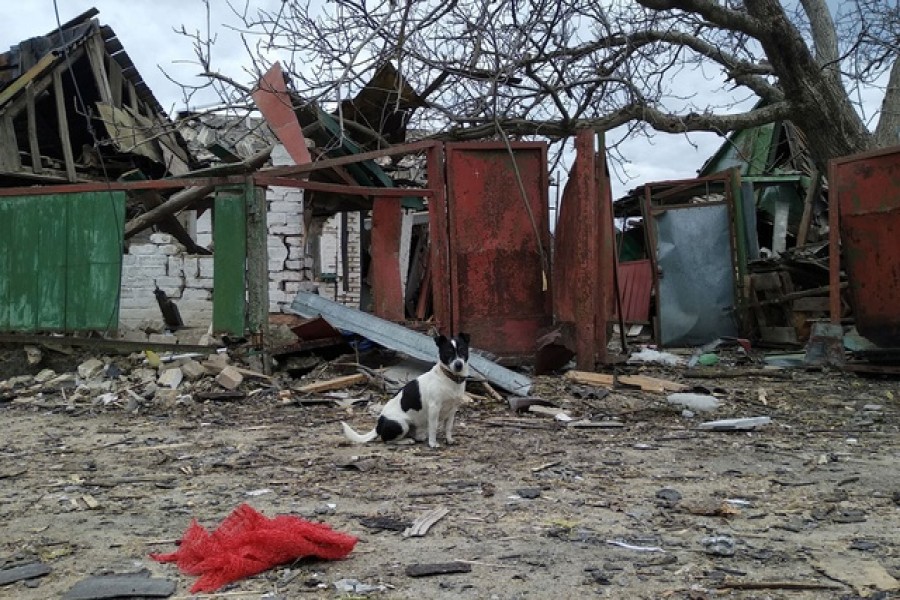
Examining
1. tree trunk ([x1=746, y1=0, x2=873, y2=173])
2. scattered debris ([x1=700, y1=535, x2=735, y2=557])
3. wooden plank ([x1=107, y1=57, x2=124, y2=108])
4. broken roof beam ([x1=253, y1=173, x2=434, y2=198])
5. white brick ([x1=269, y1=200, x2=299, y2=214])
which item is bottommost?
scattered debris ([x1=700, y1=535, x2=735, y2=557])

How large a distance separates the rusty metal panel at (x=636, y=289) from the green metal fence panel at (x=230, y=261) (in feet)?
25.4

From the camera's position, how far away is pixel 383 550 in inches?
120

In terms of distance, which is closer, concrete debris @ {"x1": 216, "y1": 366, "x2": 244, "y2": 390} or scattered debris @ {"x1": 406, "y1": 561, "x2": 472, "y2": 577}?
scattered debris @ {"x1": 406, "y1": 561, "x2": 472, "y2": 577}

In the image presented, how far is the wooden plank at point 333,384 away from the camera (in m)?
7.16

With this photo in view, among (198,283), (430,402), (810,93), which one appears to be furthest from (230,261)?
(810,93)

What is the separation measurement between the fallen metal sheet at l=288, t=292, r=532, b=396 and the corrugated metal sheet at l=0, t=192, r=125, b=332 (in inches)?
81.9

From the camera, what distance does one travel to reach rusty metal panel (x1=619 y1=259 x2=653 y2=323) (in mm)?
13680

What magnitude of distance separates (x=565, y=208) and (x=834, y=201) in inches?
106

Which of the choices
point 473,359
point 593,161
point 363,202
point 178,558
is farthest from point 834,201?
point 178,558

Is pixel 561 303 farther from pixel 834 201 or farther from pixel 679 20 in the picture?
pixel 679 20

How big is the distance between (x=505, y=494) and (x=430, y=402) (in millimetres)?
1376

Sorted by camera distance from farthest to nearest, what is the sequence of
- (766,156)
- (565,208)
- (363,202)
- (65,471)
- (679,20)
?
(766,156)
(363,202)
(679,20)
(565,208)
(65,471)

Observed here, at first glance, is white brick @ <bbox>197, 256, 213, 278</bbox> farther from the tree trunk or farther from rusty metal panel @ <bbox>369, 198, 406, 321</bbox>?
the tree trunk

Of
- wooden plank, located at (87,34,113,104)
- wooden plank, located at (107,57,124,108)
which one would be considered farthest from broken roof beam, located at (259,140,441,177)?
wooden plank, located at (107,57,124,108)
